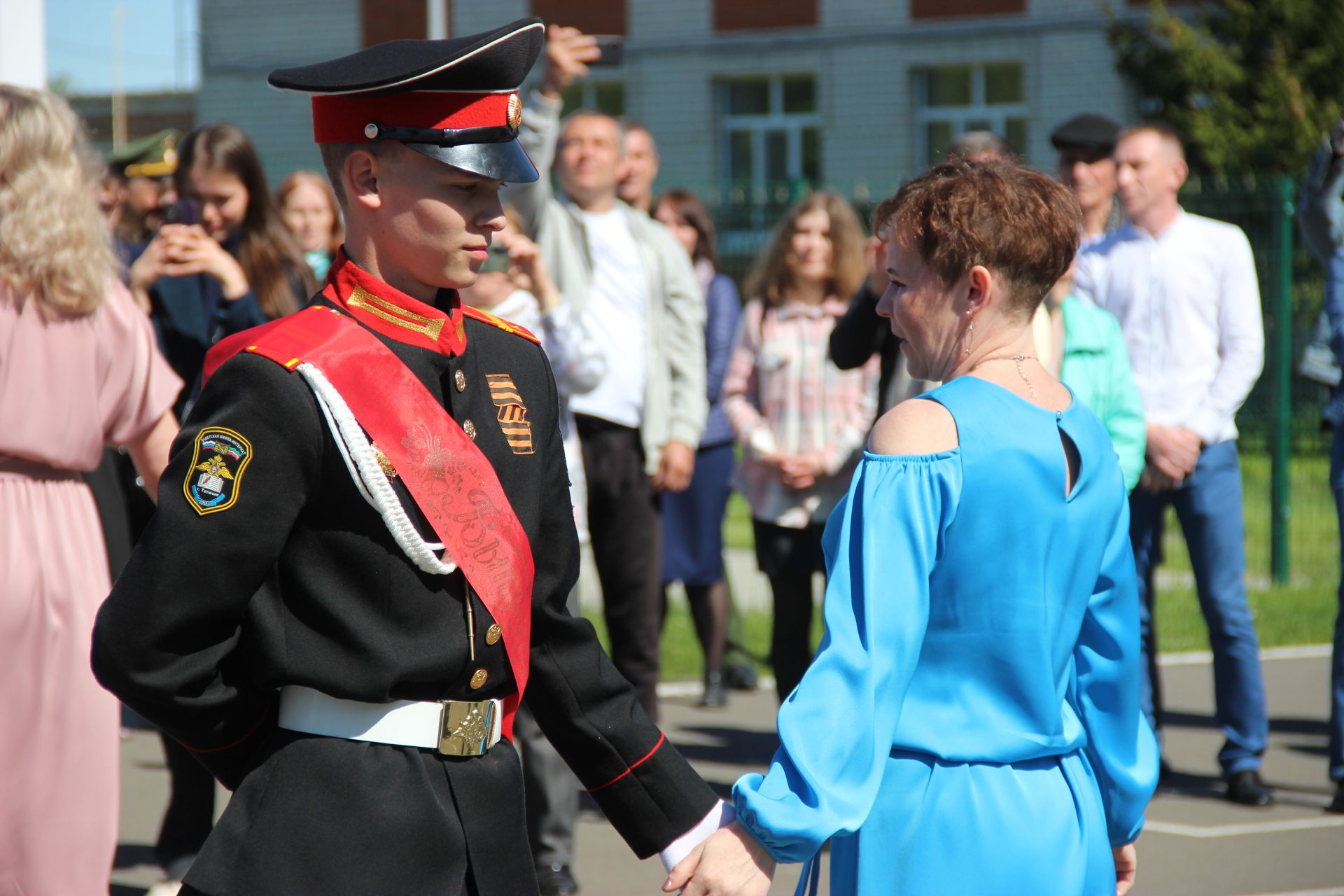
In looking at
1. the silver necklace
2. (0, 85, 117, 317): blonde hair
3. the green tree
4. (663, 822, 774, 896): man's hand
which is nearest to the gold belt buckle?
(663, 822, 774, 896): man's hand

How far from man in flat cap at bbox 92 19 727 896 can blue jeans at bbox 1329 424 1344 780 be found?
407 cm

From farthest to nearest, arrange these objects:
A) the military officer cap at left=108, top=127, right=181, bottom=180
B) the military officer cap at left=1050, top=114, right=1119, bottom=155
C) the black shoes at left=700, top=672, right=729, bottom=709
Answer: the military officer cap at left=108, top=127, right=181, bottom=180 → the black shoes at left=700, top=672, right=729, bottom=709 → the military officer cap at left=1050, top=114, right=1119, bottom=155

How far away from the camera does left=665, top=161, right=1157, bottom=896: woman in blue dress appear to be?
225cm

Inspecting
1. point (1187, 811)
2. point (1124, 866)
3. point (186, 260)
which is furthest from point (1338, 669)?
point (186, 260)

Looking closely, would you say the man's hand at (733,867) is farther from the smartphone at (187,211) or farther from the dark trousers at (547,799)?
the smartphone at (187,211)

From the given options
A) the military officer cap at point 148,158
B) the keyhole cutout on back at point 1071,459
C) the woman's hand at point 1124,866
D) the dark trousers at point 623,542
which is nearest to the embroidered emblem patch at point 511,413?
the keyhole cutout on back at point 1071,459

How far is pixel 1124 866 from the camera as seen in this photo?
276 cm

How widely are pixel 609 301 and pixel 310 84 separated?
3486 millimetres

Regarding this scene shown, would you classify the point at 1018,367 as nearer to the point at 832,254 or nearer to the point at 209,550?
the point at 209,550

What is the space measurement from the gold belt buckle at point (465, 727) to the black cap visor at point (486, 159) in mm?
769

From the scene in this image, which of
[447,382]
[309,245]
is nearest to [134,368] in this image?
[447,382]

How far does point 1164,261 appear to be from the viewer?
19.4ft

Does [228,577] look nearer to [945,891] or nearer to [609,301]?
[945,891]

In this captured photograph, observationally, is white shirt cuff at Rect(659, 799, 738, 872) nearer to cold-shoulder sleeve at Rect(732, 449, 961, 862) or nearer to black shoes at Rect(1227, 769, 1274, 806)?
cold-shoulder sleeve at Rect(732, 449, 961, 862)
